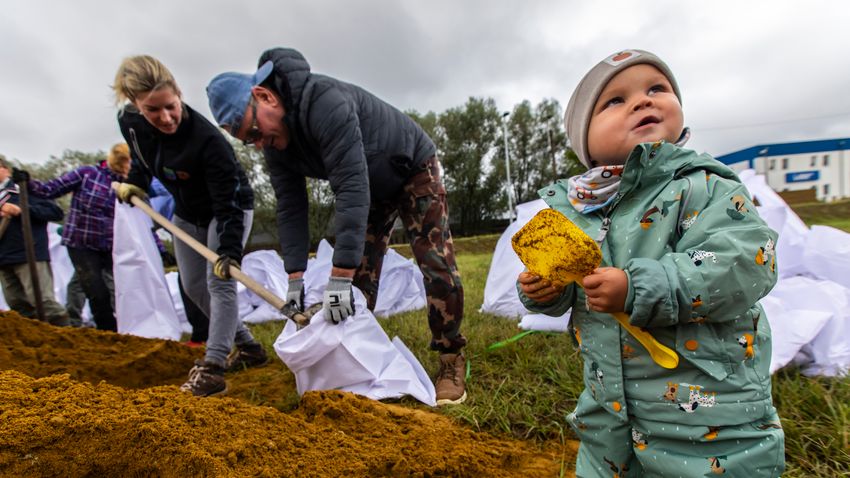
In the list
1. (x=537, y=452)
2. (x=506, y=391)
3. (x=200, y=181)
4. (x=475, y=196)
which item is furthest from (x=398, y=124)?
(x=475, y=196)

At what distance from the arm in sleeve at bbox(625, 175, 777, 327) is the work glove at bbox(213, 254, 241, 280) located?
1.93 meters

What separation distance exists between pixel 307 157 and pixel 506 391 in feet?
4.57

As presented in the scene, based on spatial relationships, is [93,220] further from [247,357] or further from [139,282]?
[247,357]

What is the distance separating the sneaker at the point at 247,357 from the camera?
250cm

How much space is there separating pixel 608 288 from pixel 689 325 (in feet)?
0.64

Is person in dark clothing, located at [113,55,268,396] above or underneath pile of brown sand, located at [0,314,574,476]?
above

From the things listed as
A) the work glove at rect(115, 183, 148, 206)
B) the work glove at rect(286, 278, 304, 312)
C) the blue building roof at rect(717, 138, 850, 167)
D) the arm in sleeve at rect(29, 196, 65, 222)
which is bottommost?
the work glove at rect(286, 278, 304, 312)

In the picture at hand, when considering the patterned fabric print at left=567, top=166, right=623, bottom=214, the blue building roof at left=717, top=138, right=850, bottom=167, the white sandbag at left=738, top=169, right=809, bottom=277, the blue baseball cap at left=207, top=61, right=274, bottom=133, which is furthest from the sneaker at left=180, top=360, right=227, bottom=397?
the blue building roof at left=717, top=138, right=850, bottom=167

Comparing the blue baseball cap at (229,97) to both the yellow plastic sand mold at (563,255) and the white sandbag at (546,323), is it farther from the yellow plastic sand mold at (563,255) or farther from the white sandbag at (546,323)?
the white sandbag at (546,323)

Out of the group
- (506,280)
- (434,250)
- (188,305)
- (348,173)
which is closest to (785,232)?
(506,280)

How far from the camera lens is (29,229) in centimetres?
323

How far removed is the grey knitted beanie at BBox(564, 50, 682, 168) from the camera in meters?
0.92

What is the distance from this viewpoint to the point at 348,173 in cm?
162

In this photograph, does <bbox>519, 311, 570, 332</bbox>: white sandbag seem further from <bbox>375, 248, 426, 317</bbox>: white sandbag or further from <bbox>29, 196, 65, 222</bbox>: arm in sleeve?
<bbox>29, 196, 65, 222</bbox>: arm in sleeve
